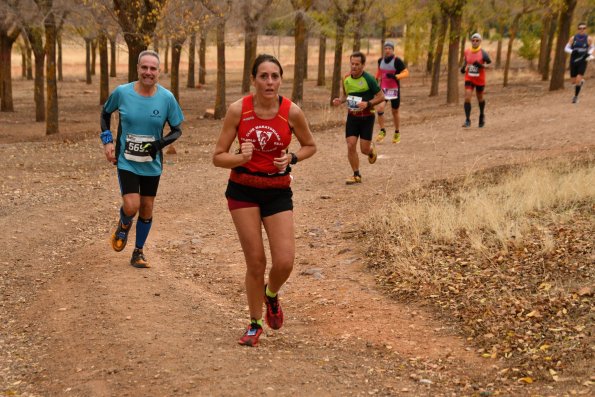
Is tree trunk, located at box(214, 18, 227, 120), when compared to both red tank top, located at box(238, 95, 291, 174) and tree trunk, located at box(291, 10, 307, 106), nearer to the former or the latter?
tree trunk, located at box(291, 10, 307, 106)

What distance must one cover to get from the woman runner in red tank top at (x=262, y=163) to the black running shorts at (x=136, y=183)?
7.65ft

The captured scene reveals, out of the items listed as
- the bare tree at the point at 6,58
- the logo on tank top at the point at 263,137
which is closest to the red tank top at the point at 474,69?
the logo on tank top at the point at 263,137

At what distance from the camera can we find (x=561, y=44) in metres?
26.4

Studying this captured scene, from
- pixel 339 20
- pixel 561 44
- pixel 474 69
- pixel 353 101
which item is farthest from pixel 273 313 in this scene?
pixel 561 44

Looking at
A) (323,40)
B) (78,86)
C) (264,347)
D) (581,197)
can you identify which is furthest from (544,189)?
(78,86)

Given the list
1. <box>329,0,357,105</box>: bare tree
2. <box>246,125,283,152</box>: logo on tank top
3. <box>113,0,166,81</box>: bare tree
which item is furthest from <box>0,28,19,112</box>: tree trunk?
<box>246,125,283,152</box>: logo on tank top

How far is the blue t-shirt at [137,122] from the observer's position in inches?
290

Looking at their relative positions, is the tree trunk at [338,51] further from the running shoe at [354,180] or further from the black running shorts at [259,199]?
the black running shorts at [259,199]

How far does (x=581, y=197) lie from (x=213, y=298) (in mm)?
4593

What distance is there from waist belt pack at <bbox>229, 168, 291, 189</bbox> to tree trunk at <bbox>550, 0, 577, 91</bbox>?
77.2ft

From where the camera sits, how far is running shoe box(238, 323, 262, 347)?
18.5ft

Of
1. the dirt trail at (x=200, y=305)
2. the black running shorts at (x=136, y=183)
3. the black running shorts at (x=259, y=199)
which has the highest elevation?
the black running shorts at (x=259, y=199)

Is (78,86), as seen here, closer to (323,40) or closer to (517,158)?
(323,40)

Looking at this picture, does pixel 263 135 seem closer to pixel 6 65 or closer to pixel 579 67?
pixel 579 67
